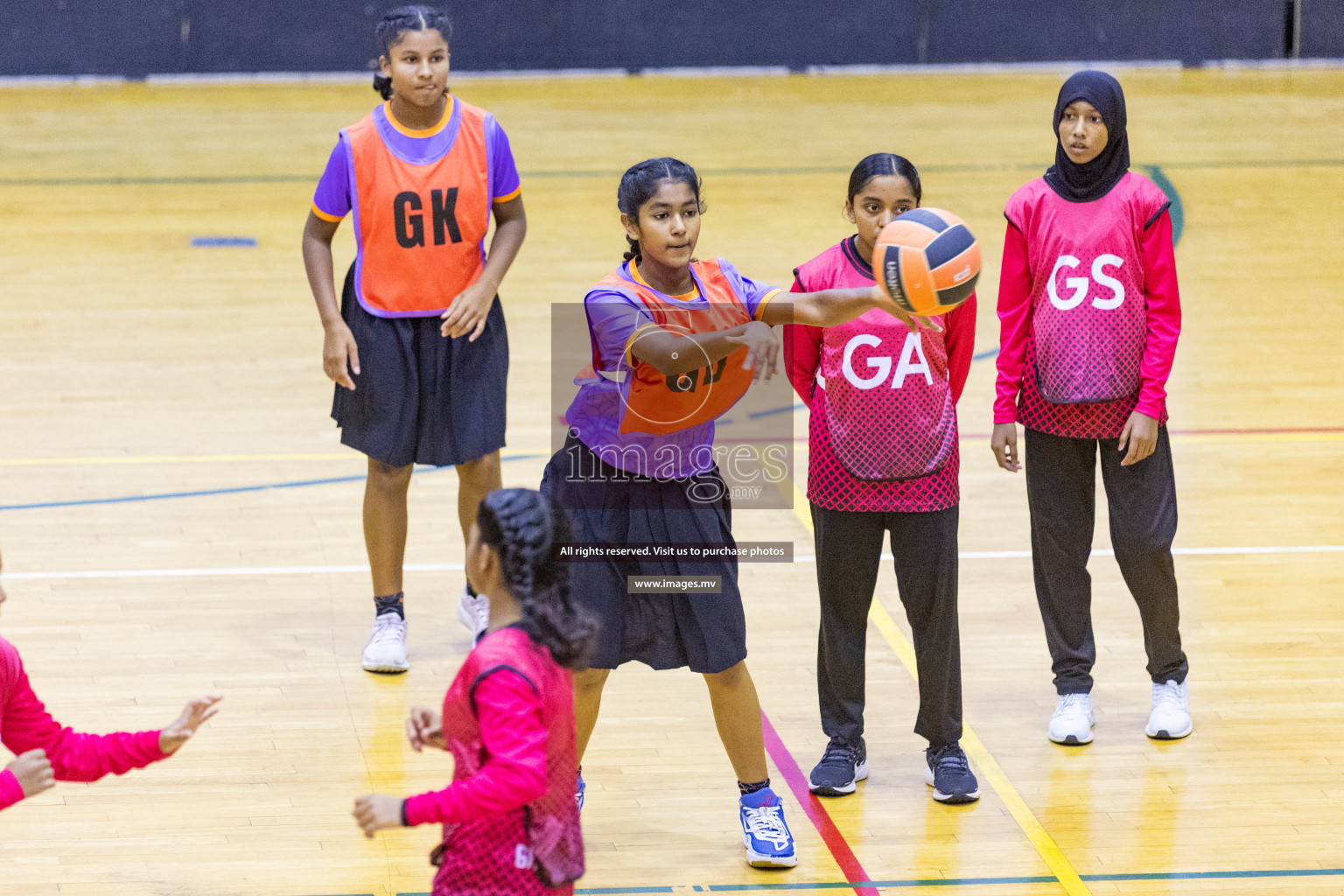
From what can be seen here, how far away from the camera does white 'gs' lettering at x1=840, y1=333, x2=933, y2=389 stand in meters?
3.78

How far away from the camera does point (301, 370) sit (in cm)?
786

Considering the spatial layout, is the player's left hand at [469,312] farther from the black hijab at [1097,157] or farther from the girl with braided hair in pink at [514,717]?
the girl with braided hair in pink at [514,717]

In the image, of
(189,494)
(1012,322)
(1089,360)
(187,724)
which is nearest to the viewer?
(187,724)

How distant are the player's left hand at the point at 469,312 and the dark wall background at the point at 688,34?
36.7 ft

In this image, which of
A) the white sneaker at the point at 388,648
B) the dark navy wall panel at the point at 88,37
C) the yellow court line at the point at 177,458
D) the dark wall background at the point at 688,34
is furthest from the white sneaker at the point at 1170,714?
the dark navy wall panel at the point at 88,37

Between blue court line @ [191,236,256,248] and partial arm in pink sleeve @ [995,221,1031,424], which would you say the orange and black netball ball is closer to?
partial arm in pink sleeve @ [995,221,1031,424]

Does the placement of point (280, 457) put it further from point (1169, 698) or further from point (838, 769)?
point (1169, 698)

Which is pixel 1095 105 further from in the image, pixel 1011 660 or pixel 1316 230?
pixel 1316 230

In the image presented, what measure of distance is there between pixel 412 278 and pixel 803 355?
131 centimetres

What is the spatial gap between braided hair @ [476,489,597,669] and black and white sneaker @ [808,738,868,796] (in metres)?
1.59

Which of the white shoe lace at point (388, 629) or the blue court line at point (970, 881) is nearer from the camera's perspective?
the blue court line at point (970, 881)

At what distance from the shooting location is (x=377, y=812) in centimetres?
246

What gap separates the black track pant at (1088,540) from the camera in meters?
4.16

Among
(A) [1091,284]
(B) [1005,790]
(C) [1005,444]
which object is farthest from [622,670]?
(A) [1091,284]
